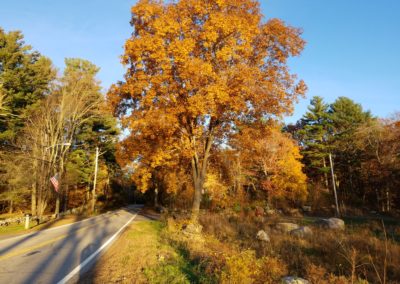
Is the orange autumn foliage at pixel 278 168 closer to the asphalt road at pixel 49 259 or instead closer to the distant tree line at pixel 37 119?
the distant tree line at pixel 37 119

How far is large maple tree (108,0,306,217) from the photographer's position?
11492mm

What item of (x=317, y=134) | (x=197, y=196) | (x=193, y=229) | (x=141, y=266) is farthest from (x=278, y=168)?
(x=141, y=266)

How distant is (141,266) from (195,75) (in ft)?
24.2

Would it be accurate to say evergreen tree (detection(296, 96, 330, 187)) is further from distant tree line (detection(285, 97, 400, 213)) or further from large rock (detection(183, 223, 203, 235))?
large rock (detection(183, 223, 203, 235))

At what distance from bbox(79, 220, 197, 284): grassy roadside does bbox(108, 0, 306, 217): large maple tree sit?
4.53 m

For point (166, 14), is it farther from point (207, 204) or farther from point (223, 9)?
point (207, 204)

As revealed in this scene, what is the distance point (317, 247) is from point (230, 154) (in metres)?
8.15

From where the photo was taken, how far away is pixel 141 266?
7.12m

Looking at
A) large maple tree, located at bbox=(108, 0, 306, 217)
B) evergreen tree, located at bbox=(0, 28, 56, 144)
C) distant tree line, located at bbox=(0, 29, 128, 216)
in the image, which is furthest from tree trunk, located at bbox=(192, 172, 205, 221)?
evergreen tree, located at bbox=(0, 28, 56, 144)

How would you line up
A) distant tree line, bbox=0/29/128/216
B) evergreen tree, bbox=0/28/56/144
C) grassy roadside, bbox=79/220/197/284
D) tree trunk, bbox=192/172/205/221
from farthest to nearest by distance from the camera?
1. evergreen tree, bbox=0/28/56/144
2. distant tree line, bbox=0/29/128/216
3. tree trunk, bbox=192/172/205/221
4. grassy roadside, bbox=79/220/197/284

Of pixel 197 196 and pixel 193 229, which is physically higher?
pixel 197 196

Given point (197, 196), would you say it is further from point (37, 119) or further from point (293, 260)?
point (37, 119)

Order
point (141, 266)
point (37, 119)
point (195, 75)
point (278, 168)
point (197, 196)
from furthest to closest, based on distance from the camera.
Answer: point (278, 168) → point (37, 119) → point (197, 196) → point (195, 75) → point (141, 266)

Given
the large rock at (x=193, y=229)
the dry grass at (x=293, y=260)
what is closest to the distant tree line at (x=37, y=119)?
the large rock at (x=193, y=229)
